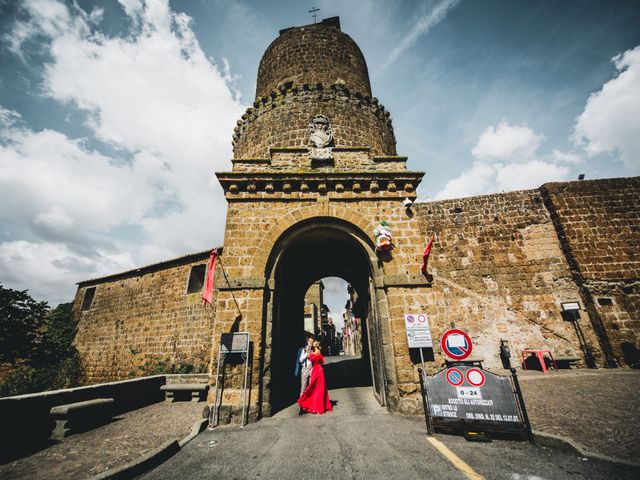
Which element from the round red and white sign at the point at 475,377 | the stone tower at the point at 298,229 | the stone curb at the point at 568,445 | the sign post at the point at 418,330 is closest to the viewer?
the stone curb at the point at 568,445

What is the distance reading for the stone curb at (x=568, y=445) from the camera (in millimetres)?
2959

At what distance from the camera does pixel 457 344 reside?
15.1 ft

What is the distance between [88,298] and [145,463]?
799 inches

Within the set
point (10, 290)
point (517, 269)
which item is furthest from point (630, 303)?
point (10, 290)

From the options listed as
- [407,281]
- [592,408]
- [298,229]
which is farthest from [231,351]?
[592,408]

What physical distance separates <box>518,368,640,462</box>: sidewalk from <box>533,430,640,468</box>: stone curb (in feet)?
0.50

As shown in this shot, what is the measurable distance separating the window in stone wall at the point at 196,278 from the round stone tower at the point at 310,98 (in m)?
6.26

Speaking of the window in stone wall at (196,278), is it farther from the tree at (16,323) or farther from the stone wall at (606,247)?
the stone wall at (606,247)

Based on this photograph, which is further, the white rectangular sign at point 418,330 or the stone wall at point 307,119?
the stone wall at point 307,119

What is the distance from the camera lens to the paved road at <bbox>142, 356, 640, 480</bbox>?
3064 millimetres

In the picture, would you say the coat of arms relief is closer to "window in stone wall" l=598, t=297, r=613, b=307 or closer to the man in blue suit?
the man in blue suit

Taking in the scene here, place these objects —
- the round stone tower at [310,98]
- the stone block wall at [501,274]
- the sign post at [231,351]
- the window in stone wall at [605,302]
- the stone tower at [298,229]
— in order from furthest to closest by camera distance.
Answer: the round stone tower at [310,98] → the stone block wall at [501,274] → the window in stone wall at [605,302] → the stone tower at [298,229] → the sign post at [231,351]

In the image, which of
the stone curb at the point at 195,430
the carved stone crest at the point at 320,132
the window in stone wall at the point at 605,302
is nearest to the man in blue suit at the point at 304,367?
the stone curb at the point at 195,430

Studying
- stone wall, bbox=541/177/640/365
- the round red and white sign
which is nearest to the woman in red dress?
the round red and white sign
